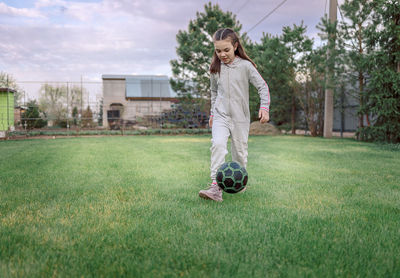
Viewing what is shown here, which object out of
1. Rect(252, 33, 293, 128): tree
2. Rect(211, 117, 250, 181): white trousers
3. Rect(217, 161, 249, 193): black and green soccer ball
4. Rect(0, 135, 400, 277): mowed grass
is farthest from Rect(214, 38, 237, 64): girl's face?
Rect(252, 33, 293, 128): tree

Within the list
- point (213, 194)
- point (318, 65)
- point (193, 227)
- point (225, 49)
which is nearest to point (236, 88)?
point (225, 49)

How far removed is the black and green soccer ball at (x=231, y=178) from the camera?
3211 mm

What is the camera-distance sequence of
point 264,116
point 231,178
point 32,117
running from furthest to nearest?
point 32,117 < point 264,116 < point 231,178

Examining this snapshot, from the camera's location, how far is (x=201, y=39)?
1664 cm

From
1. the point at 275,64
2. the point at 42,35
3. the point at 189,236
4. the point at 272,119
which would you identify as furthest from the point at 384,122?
the point at 42,35

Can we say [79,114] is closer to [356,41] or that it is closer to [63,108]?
[63,108]

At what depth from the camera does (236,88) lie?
11.4 feet

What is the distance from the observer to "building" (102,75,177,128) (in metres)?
18.7

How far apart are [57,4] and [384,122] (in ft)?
40.7

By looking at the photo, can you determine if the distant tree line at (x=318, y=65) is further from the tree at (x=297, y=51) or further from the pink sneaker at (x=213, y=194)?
the pink sneaker at (x=213, y=194)

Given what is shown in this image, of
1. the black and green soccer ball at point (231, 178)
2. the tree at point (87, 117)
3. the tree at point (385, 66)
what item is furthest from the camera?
the tree at point (87, 117)

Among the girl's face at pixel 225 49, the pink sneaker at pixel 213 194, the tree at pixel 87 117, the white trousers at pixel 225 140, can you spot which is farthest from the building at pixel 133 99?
the pink sneaker at pixel 213 194

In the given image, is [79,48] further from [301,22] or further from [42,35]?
[301,22]

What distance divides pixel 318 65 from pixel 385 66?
2.95 m
